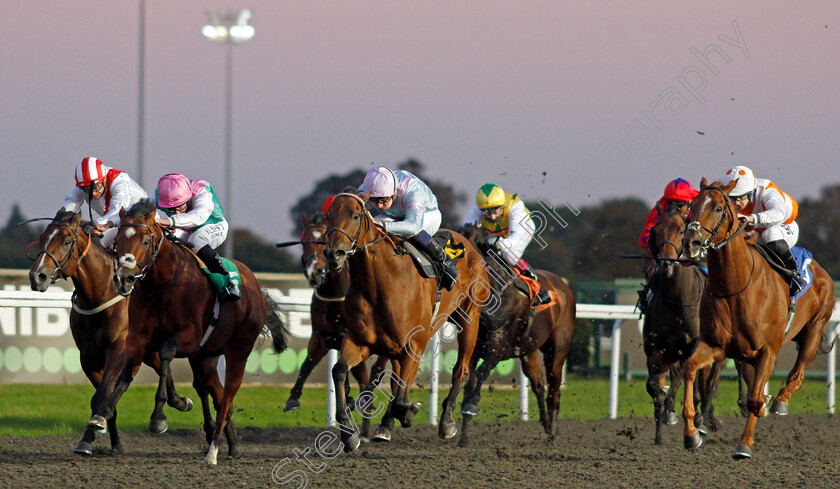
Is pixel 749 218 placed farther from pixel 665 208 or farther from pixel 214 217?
pixel 214 217

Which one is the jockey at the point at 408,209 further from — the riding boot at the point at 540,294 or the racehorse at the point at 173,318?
A: the riding boot at the point at 540,294

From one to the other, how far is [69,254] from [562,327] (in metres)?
3.90

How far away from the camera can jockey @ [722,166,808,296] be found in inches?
236

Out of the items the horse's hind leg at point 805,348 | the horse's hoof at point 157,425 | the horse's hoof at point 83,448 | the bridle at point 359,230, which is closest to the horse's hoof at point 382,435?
the bridle at point 359,230

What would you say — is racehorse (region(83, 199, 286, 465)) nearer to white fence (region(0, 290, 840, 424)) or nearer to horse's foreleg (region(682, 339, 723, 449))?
white fence (region(0, 290, 840, 424))

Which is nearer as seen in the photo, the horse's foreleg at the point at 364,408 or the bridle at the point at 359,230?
the bridle at the point at 359,230

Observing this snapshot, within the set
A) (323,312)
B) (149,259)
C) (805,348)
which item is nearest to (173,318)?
(149,259)

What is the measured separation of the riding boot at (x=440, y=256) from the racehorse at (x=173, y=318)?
1.25m

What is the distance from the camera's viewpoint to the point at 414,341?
5.39 meters

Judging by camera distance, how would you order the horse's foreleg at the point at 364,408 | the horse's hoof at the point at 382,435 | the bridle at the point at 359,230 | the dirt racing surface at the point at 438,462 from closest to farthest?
the bridle at the point at 359,230 → the dirt racing surface at the point at 438,462 → the horse's hoof at the point at 382,435 → the horse's foreleg at the point at 364,408

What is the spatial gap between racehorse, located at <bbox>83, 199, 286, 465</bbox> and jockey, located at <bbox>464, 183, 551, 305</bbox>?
193 cm

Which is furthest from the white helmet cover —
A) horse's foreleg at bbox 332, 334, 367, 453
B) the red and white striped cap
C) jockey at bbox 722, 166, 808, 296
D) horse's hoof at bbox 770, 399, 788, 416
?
the red and white striped cap

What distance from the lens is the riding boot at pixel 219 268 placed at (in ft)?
19.2

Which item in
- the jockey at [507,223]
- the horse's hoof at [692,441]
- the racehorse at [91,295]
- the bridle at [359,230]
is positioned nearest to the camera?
the bridle at [359,230]
